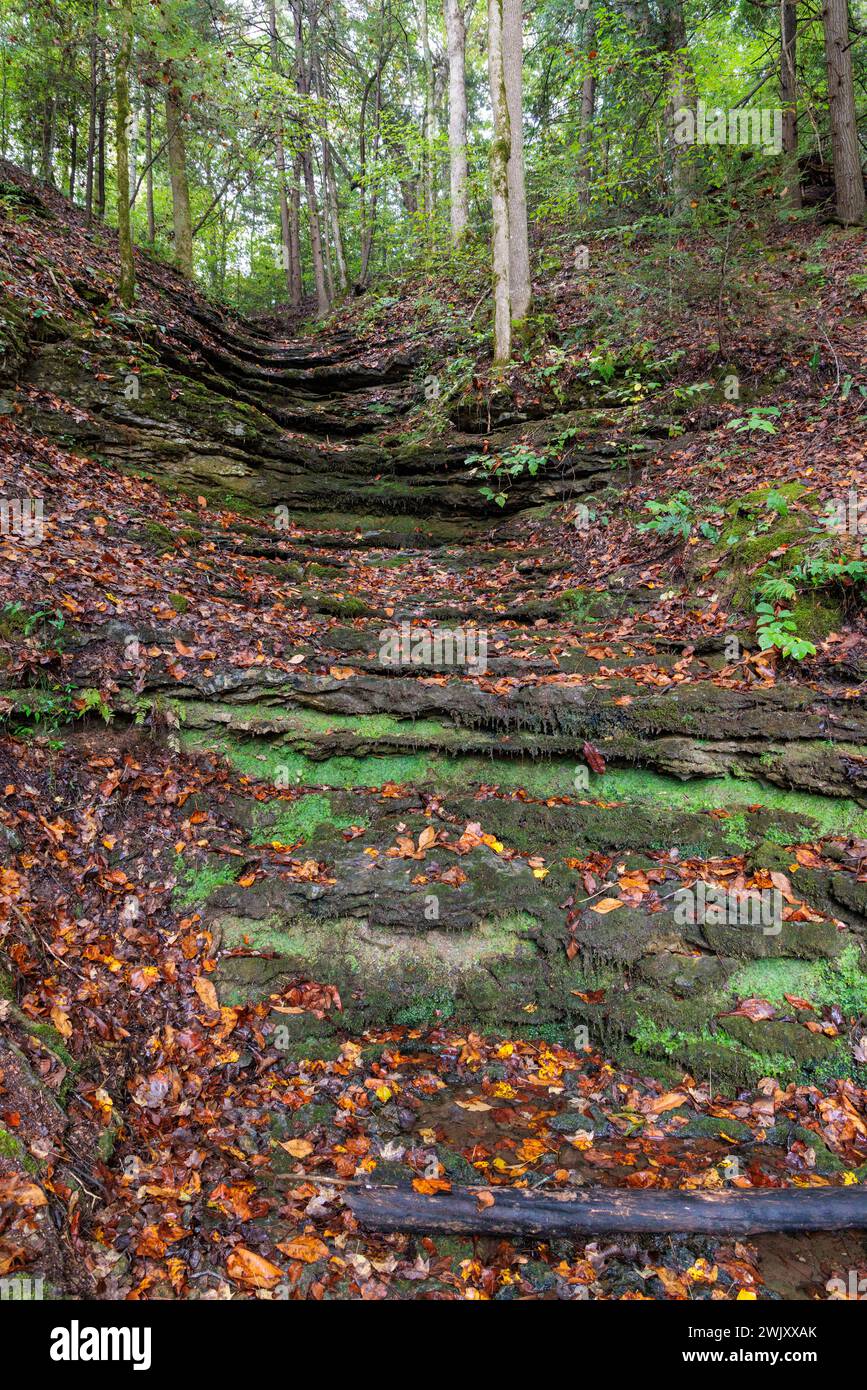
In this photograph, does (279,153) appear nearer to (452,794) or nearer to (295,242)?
(295,242)

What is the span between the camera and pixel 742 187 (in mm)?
10797

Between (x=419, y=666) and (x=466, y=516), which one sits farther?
(x=466, y=516)

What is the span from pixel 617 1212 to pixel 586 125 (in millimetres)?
18173

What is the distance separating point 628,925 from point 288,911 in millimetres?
2125

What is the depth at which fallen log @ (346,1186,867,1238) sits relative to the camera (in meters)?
2.87

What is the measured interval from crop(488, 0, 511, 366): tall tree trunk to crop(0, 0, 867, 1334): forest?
0.07 m

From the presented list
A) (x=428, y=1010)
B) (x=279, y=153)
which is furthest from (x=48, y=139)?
(x=428, y=1010)

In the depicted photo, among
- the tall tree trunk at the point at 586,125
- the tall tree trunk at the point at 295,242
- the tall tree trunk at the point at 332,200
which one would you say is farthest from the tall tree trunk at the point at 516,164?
the tall tree trunk at the point at 295,242

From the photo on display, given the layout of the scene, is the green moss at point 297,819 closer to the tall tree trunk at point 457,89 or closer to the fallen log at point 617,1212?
the fallen log at point 617,1212

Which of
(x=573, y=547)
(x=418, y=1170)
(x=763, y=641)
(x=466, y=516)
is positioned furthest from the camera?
(x=466, y=516)

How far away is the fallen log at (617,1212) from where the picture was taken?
287 cm

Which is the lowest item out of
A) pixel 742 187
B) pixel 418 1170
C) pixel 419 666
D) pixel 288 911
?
pixel 418 1170
